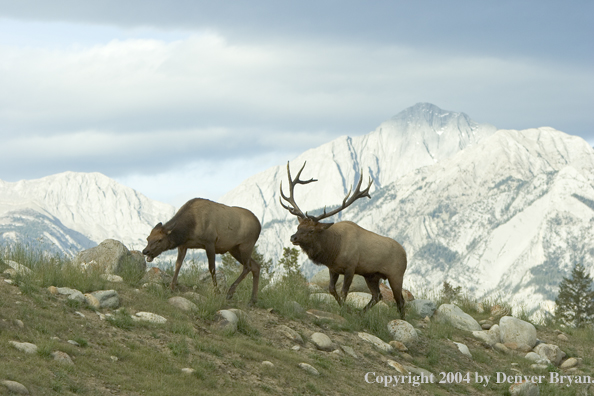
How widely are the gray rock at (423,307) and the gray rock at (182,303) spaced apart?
696 cm

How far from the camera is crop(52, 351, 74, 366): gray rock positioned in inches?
337

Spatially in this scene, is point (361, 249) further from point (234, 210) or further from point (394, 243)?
point (234, 210)

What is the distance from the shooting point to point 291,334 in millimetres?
12117

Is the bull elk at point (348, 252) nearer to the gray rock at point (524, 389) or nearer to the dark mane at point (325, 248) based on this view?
the dark mane at point (325, 248)

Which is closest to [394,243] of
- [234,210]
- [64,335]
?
[234,210]

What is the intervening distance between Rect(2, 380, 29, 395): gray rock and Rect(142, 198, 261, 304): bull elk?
5.54 m

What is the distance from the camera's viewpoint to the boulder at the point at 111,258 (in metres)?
14.0

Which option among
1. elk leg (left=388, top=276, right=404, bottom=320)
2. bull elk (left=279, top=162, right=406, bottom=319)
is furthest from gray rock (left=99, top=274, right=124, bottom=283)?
elk leg (left=388, top=276, right=404, bottom=320)

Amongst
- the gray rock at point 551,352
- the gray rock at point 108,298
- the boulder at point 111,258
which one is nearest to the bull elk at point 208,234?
the boulder at point 111,258

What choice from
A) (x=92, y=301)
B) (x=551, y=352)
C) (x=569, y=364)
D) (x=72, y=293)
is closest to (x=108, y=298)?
(x=92, y=301)

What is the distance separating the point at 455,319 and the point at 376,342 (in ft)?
14.7

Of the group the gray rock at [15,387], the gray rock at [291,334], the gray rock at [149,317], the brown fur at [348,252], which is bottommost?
the gray rock at [291,334]

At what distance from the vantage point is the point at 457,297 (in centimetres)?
2108

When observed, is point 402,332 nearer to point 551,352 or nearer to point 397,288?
point 397,288
